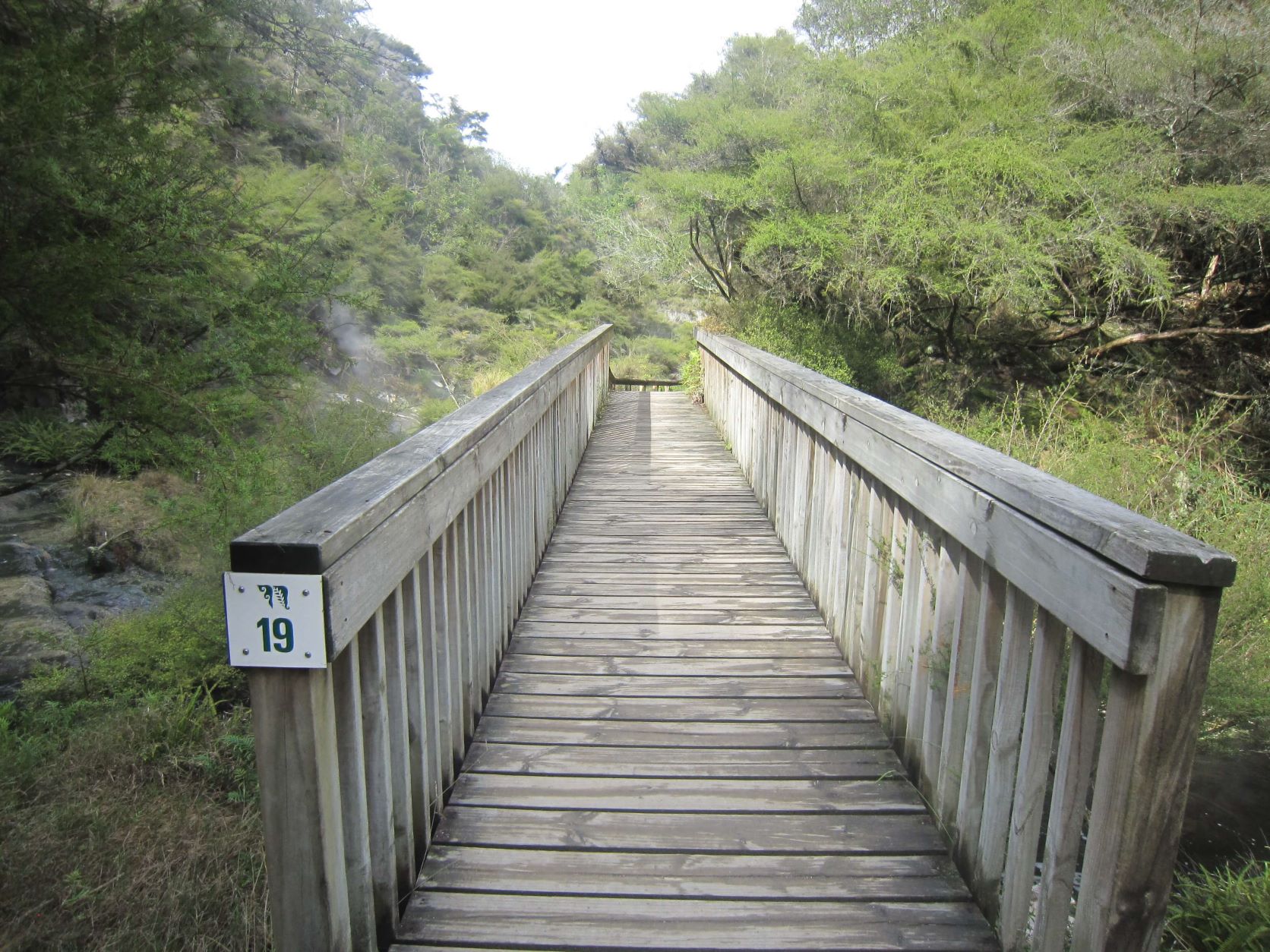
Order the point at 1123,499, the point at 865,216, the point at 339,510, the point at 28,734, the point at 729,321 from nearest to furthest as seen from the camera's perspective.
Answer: the point at 339,510 < the point at 28,734 < the point at 1123,499 < the point at 865,216 < the point at 729,321

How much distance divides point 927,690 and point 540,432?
2.71m

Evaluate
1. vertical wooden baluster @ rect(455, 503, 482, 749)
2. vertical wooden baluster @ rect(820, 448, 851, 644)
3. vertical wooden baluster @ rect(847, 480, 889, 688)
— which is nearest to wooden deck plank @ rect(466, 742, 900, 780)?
vertical wooden baluster @ rect(455, 503, 482, 749)

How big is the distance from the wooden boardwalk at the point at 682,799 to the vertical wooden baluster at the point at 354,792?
0.76 feet

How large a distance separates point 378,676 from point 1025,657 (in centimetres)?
137

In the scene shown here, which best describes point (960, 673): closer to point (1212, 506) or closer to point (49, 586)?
point (1212, 506)

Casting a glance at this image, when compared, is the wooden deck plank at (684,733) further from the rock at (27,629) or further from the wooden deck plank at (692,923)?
the rock at (27,629)

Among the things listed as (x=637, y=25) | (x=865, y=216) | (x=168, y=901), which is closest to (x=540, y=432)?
(x=168, y=901)

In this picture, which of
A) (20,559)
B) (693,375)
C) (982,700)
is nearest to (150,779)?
(982,700)

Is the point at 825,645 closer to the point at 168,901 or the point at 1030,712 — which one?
the point at 1030,712

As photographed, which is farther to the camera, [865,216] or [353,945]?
[865,216]

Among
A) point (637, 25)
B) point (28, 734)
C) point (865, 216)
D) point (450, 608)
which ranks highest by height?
point (637, 25)

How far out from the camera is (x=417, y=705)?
2088 millimetres

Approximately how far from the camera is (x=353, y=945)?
170cm

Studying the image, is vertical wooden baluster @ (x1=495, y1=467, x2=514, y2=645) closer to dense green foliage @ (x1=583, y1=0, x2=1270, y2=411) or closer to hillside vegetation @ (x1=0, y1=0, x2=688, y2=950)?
hillside vegetation @ (x1=0, y1=0, x2=688, y2=950)
